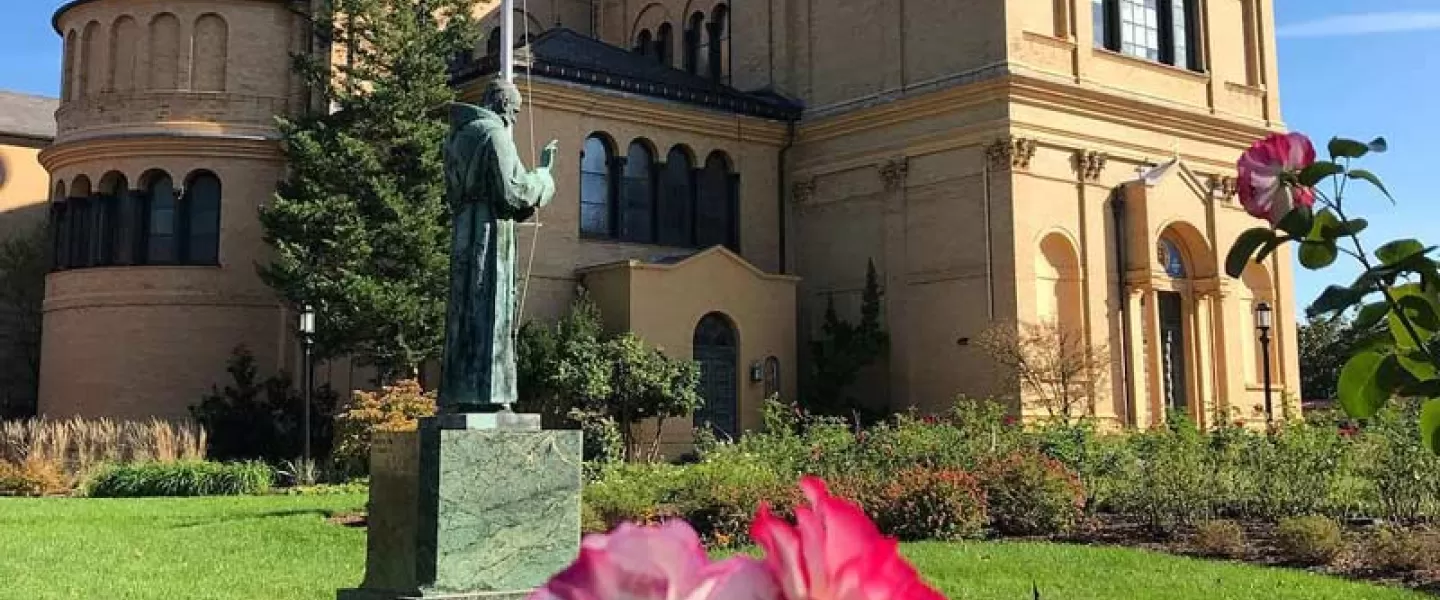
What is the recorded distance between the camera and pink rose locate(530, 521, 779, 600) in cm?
118

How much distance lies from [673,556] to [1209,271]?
3387 centimetres

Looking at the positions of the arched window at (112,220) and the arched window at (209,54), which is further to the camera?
the arched window at (112,220)

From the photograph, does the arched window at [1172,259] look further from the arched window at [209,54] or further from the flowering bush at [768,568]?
the flowering bush at [768,568]

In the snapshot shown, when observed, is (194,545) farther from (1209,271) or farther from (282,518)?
(1209,271)

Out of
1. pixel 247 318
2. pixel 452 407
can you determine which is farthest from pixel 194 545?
pixel 247 318

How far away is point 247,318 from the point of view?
29.9m

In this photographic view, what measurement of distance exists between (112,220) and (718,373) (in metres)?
15.1

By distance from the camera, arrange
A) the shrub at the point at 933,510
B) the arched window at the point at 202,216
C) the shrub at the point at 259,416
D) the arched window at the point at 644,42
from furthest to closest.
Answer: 1. the arched window at the point at 644,42
2. the arched window at the point at 202,216
3. the shrub at the point at 259,416
4. the shrub at the point at 933,510

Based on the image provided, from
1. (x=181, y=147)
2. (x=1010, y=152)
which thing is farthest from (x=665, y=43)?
(x=181, y=147)

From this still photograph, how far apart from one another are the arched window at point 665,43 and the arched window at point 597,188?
861 centimetres

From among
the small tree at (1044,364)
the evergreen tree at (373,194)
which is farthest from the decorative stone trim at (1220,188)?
the evergreen tree at (373,194)

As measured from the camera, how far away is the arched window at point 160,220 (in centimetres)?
3033

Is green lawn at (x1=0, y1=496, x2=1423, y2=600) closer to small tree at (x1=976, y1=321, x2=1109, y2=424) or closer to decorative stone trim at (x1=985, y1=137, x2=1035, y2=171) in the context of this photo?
small tree at (x1=976, y1=321, x2=1109, y2=424)

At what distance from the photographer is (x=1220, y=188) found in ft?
109
